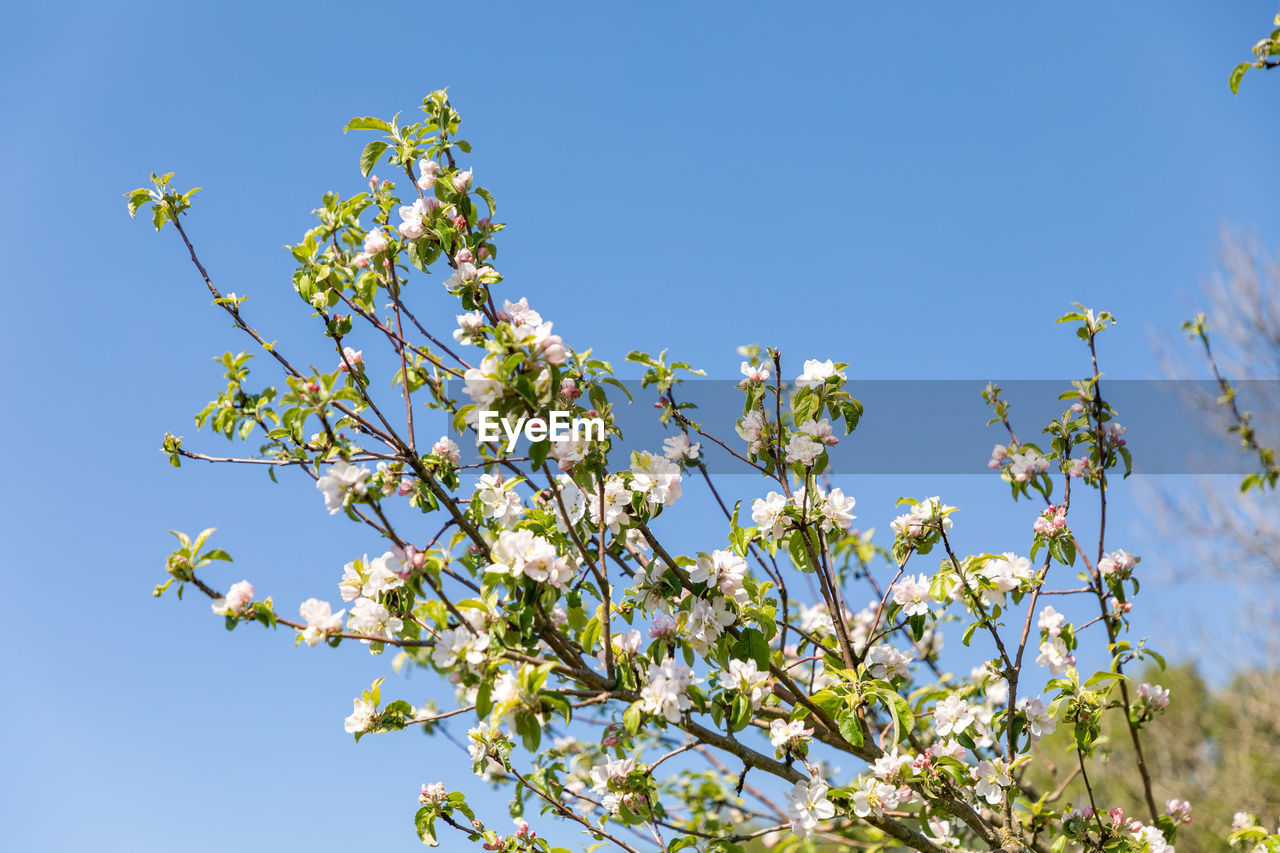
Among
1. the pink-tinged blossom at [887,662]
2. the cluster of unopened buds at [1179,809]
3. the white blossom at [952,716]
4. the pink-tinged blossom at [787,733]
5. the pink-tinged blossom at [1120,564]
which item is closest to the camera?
the pink-tinged blossom at [787,733]

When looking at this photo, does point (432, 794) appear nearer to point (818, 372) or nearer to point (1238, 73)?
point (818, 372)

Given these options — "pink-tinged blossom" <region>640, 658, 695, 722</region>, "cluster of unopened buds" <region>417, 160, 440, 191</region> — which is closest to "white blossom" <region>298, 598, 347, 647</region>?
"pink-tinged blossom" <region>640, 658, 695, 722</region>

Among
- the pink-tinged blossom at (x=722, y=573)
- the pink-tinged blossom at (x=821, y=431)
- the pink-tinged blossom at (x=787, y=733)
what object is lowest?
the pink-tinged blossom at (x=787, y=733)

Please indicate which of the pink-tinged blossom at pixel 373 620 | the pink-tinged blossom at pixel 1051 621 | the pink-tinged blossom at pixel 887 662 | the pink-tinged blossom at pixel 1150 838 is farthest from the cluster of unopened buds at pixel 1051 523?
the pink-tinged blossom at pixel 373 620

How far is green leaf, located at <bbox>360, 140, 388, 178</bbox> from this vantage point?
2.43m

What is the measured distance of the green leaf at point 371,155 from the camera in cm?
243

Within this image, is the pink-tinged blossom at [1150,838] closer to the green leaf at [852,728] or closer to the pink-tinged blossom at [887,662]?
the pink-tinged blossom at [887,662]

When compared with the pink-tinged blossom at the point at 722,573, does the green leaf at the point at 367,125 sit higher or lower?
higher

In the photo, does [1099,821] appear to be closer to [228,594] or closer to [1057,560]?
[1057,560]

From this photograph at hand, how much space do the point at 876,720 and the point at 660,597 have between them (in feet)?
5.74

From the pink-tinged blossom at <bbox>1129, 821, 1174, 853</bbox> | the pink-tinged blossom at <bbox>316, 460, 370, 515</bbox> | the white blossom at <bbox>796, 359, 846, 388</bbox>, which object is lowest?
the pink-tinged blossom at <bbox>1129, 821, 1174, 853</bbox>

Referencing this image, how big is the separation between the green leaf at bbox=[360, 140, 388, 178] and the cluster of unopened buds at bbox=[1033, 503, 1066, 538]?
2.28m

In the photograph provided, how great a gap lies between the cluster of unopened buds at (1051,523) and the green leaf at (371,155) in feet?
7.50

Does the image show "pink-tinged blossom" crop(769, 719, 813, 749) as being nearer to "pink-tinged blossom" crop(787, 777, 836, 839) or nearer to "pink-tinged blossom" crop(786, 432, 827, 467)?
"pink-tinged blossom" crop(787, 777, 836, 839)
